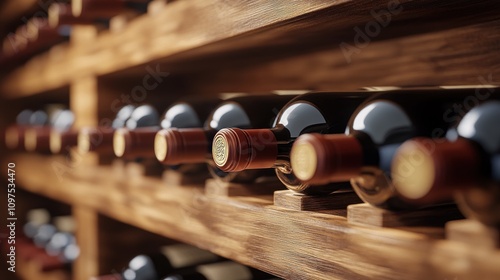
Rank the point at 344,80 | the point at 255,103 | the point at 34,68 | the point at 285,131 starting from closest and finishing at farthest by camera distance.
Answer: the point at 285,131 < the point at 255,103 < the point at 344,80 < the point at 34,68

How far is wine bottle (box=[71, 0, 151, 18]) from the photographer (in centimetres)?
89

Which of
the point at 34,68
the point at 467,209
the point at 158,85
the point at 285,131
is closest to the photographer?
the point at 467,209

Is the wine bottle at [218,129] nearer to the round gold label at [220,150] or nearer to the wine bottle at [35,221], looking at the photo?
the round gold label at [220,150]

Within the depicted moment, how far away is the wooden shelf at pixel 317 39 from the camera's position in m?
0.52

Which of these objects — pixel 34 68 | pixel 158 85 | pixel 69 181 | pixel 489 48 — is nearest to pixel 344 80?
pixel 489 48

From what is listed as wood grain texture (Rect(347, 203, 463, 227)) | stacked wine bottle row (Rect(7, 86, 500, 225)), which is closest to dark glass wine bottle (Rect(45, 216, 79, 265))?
stacked wine bottle row (Rect(7, 86, 500, 225))

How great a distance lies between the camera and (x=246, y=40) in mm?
658

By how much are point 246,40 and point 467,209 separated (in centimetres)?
37

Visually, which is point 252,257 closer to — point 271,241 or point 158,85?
point 271,241

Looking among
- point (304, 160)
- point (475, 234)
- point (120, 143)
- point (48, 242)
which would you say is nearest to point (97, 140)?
point (120, 143)

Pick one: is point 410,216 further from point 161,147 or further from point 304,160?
point 161,147

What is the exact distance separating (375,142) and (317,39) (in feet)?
0.89

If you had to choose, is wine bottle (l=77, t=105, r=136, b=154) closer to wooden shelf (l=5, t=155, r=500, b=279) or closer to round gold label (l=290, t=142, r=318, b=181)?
wooden shelf (l=5, t=155, r=500, b=279)

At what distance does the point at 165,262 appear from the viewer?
833 mm
